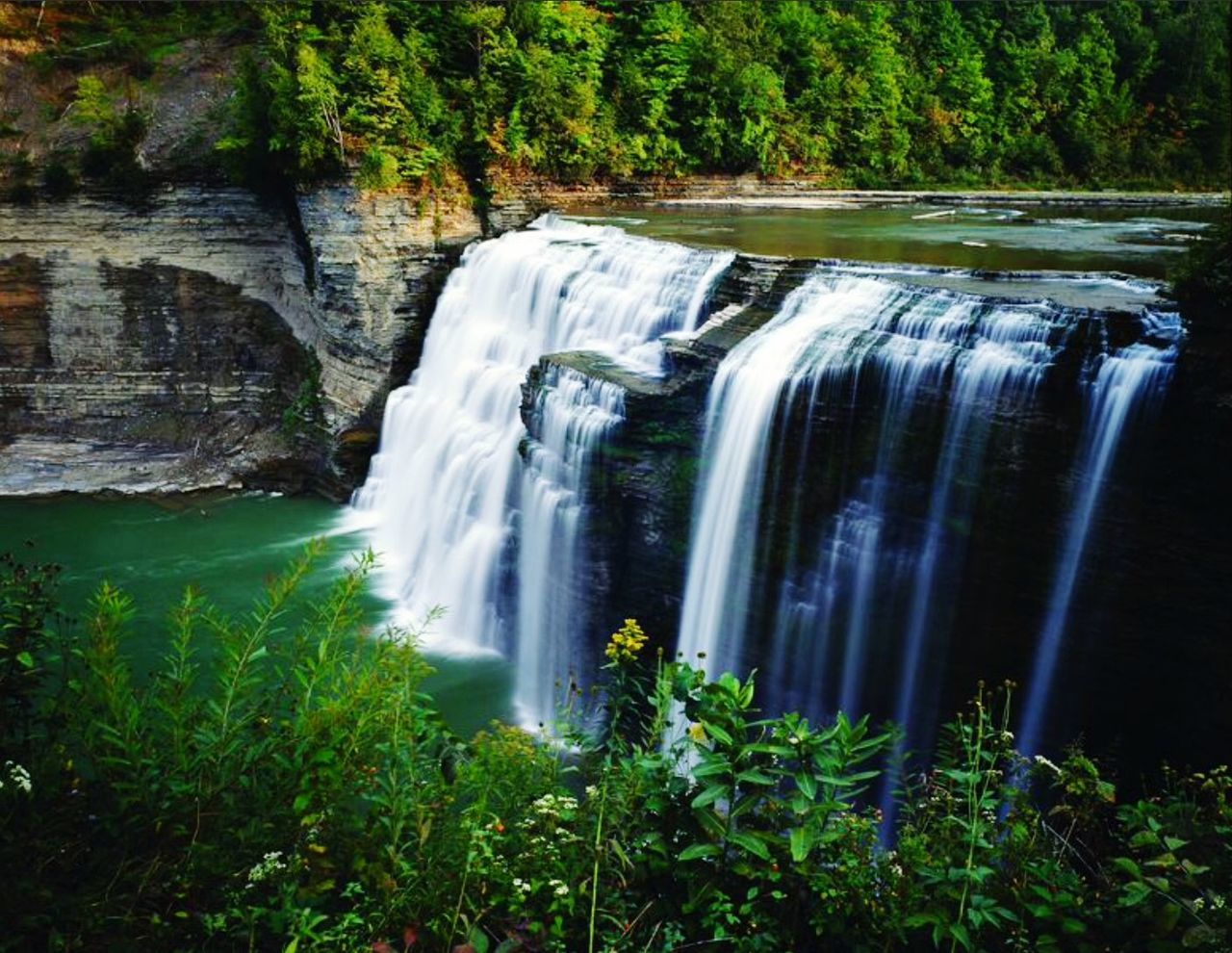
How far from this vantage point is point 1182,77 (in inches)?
1028

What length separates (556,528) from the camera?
1118cm

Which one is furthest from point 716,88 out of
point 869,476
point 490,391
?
point 869,476

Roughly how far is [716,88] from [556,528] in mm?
14786

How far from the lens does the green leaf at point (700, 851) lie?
3034 mm

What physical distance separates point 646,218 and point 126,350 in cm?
1109

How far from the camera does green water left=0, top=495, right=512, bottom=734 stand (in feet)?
38.0

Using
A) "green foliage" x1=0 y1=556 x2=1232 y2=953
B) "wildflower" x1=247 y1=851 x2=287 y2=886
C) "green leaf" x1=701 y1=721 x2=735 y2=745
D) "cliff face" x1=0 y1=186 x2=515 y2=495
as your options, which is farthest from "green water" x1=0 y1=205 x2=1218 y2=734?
"green leaf" x1=701 y1=721 x2=735 y2=745

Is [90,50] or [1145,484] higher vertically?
[90,50]

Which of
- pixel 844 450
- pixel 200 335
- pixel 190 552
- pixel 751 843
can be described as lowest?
pixel 190 552

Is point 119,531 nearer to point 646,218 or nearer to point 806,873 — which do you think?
point 646,218

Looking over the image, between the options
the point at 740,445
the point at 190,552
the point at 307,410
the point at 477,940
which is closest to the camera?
the point at 477,940

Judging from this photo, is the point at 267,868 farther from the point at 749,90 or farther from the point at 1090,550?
the point at 749,90

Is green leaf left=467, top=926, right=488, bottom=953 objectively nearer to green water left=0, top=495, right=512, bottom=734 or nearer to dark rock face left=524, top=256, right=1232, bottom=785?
dark rock face left=524, top=256, right=1232, bottom=785

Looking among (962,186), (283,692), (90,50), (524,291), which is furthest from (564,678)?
(962,186)
